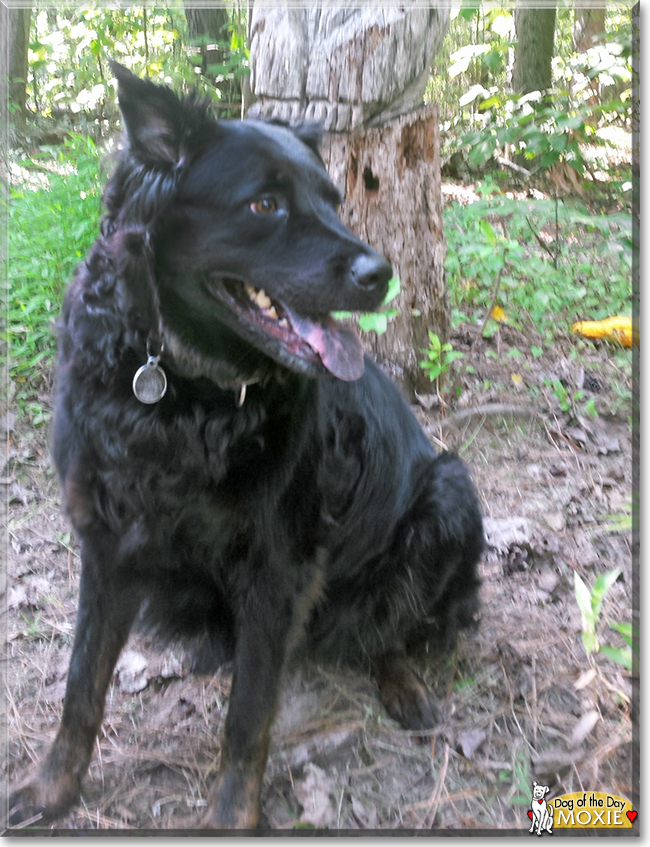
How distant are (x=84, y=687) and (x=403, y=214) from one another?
8.58 feet

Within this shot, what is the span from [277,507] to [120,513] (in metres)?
0.47

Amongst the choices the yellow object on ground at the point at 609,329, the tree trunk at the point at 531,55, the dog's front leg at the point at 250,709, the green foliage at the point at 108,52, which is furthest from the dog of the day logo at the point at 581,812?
the tree trunk at the point at 531,55

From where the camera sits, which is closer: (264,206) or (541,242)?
(264,206)

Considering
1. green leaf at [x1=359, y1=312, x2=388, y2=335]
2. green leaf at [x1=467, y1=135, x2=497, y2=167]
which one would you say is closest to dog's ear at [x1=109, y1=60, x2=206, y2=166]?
green leaf at [x1=359, y1=312, x2=388, y2=335]

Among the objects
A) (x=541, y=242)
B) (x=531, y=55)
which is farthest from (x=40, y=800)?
(x=531, y=55)

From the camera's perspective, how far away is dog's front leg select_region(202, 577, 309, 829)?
2.04 meters

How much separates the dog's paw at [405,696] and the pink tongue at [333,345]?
4.17ft

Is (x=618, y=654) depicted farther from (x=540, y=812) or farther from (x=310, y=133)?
(x=310, y=133)

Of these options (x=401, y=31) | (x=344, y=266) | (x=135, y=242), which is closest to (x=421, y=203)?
(x=401, y=31)

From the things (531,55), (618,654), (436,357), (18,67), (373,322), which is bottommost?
(618,654)

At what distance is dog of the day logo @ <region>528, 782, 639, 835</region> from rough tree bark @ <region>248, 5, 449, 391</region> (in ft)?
7.62

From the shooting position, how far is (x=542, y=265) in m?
4.86

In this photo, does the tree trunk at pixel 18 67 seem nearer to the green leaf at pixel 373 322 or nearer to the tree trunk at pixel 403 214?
the tree trunk at pixel 403 214

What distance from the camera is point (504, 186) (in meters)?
6.29
